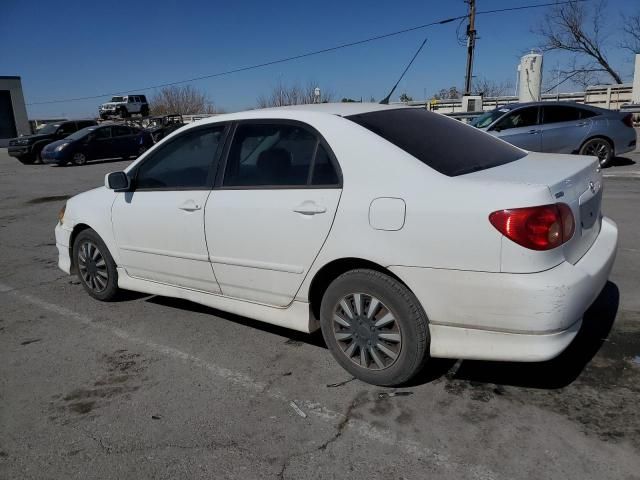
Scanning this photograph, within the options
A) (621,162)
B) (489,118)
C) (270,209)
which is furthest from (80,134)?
(270,209)

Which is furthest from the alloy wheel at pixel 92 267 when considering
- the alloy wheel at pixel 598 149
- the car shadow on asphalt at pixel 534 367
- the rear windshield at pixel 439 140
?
the alloy wheel at pixel 598 149

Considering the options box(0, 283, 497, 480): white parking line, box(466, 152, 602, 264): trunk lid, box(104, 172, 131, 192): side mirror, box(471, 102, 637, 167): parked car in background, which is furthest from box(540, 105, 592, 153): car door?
box(0, 283, 497, 480): white parking line

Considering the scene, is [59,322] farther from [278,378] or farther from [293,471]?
[293,471]

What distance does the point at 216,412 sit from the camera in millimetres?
3035

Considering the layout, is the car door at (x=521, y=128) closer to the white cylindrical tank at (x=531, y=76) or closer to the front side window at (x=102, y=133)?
→ the white cylindrical tank at (x=531, y=76)

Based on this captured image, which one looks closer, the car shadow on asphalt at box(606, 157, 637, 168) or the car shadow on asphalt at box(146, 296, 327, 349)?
the car shadow on asphalt at box(146, 296, 327, 349)

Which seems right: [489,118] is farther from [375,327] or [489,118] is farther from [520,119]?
[375,327]

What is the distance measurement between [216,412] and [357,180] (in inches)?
60.3

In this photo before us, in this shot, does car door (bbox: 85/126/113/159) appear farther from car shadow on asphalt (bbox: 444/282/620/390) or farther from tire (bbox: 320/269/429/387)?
car shadow on asphalt (bbox: 444/282/620/390)

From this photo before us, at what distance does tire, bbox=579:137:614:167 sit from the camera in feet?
36.6

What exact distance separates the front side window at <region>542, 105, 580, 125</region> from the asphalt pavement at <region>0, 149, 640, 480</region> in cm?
760

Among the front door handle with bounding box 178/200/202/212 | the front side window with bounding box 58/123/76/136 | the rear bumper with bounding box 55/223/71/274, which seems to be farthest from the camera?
the front side window with bounding box 58/123/76/136

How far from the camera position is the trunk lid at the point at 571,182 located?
9.12 feet

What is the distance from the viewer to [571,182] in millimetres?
2906
